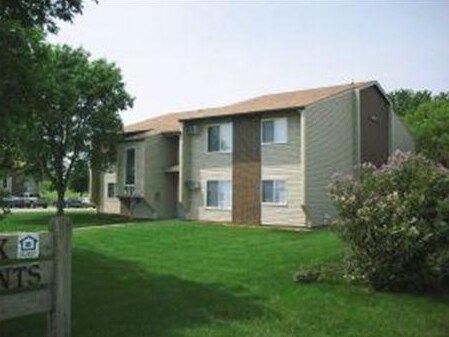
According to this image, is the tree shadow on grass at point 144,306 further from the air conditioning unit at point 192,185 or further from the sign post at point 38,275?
the air conditioning unit at point 192,185

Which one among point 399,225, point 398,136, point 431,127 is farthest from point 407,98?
point 399,225

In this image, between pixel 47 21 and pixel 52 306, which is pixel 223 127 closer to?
pixel 47 21

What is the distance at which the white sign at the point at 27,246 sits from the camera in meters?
8.10

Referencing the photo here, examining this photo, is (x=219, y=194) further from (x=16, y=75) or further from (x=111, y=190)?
(x=16, y=75)

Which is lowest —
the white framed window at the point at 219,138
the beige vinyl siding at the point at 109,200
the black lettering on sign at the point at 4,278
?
the black lettering on sign at the point at 4,278

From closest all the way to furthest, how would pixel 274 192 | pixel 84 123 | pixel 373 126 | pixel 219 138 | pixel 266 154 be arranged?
pixel 274 192 < pixel 266 154 < pixel 373 126 < pixel 219 138 < pixel 84 123

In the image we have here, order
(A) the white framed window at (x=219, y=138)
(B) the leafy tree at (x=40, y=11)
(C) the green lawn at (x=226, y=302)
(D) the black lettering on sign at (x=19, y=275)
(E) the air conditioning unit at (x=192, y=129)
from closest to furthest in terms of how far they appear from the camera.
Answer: (D) the black lettering on sign at (x=19, y=275)
(C) the green lawn at (x=226, y=302)
(B) the leafy tree at (x=40, y=11)
(A) the white framed window at (x=219, y=138)
(E) the air conditioning unit at (x=192, y=129)

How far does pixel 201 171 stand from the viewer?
126 feet

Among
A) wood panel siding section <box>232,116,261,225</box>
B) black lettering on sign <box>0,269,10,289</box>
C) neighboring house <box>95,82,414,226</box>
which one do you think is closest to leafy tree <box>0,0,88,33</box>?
black lettering on sign <box>0,269,10,289</box>

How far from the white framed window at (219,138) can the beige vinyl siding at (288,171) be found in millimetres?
2717

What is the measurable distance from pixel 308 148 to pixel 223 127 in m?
5.80

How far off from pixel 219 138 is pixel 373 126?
7.63 m

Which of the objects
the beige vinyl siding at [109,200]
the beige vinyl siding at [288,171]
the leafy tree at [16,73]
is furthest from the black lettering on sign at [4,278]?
the beige vinyl siding at [109,200]

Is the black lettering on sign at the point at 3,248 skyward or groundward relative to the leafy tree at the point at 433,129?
groundward
